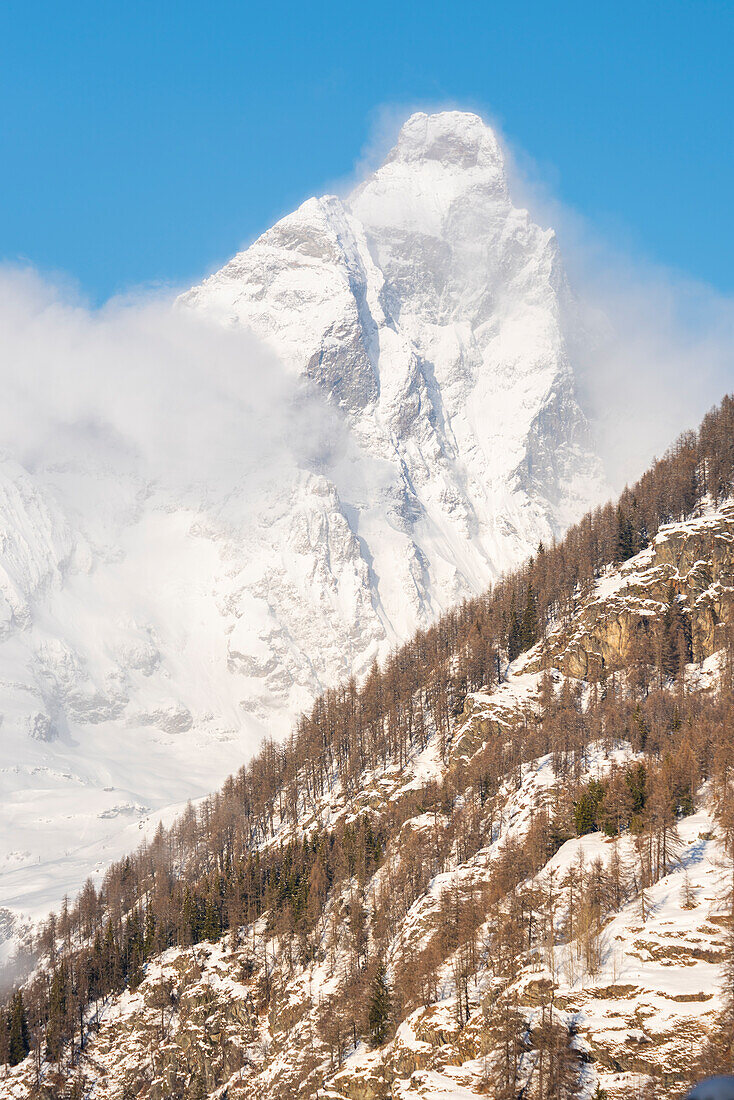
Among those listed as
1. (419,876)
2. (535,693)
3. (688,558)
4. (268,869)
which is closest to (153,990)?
(268,869)

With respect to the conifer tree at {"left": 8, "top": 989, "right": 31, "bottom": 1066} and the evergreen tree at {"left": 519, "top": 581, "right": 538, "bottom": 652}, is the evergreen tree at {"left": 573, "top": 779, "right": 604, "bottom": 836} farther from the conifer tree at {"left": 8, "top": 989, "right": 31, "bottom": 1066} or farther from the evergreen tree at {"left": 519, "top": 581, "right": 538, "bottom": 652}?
the conifer tree at {"left": 8, "top": 989, "right": 31, "bottom": 1066}

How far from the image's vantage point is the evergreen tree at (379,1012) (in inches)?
3504

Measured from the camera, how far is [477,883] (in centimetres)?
10444

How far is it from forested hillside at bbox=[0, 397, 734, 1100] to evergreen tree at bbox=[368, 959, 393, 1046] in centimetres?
22

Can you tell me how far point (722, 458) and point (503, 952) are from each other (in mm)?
117491

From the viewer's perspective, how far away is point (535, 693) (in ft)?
486

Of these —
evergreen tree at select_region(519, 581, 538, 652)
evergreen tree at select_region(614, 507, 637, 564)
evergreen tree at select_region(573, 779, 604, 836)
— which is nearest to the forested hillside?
evergreen tree at select_region(573, 779, 604, 836)

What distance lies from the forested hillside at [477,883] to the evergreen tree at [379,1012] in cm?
22

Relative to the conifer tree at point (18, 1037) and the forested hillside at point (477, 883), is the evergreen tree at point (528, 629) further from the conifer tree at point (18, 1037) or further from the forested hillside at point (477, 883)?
the conifer tree at point (18, 1037)

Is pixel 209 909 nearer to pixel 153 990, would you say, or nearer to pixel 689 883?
pixel 153 990

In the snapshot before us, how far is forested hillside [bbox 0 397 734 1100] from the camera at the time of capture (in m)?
72.2

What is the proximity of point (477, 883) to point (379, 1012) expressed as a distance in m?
20.0

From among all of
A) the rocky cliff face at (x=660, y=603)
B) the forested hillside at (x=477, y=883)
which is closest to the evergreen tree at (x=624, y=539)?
the forested hillside at (x=477, y=883)

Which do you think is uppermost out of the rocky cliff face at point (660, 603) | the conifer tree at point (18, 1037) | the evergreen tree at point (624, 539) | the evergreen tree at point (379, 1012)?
the evergreen tree at point (624, 539)
